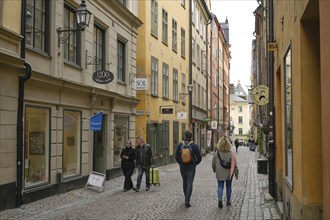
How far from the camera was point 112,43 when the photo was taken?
18922 millimetres

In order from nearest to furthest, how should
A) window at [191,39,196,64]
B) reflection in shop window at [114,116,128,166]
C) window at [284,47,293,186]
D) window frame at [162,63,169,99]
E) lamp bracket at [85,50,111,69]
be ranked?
window at [284,47,293,186]
lamp bracket at [85,50,111,69]
reflection in shop window at [114,116,128,166]
window frame at [162,63,169,99]
window at [191,39,196,64]

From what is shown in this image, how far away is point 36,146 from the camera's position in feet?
41.8

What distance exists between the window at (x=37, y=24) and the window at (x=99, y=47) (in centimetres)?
390

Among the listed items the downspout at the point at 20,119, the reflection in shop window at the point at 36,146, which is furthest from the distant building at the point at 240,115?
the downspout at the point at 20,119

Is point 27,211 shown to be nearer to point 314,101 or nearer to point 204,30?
point 314,101

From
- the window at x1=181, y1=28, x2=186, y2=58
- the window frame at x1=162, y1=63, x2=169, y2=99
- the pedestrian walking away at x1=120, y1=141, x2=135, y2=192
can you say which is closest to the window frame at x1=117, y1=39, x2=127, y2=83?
the pedestrian walking away at x1=120, y1=141, x2=135, y2=192

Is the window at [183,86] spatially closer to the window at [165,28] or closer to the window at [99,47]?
the window at [165,28]

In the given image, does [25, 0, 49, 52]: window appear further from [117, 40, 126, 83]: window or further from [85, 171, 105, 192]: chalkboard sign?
[117, 40, 126, 83]: window

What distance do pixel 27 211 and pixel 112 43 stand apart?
942cm

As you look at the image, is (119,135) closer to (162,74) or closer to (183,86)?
(162,74)

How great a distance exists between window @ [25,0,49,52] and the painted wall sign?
2265 millimetres

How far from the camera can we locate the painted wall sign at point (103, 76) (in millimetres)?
15234

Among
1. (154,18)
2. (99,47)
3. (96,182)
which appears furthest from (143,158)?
(154,18)

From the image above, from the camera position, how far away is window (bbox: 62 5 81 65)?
14789 millimetres
